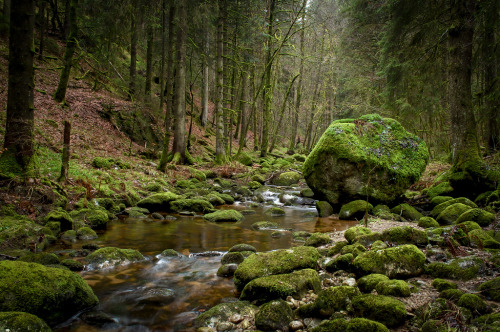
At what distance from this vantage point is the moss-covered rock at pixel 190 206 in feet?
30.2

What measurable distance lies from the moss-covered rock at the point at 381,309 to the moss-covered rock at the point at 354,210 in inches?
Result: 220

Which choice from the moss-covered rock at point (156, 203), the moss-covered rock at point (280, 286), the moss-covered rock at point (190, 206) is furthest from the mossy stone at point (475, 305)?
the moss-covered rock at point (156, 203)

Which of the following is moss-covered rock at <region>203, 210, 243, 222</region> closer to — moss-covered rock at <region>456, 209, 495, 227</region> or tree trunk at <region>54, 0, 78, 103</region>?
moss-covered rock at <region>456, 209, 495, 227</region>

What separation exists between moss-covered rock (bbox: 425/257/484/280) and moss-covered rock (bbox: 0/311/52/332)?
4249 mm

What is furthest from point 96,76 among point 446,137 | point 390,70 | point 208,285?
point 446,137

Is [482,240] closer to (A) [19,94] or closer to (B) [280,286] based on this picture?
(B) [280,286]

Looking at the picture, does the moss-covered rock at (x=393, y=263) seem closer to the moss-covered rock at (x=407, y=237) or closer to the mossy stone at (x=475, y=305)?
the moss-covered rock at (x=407, y=237)

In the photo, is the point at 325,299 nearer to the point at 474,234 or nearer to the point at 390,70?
the point at 474,234

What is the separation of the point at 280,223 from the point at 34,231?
5.48 m

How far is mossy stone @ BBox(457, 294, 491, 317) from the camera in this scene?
8.82 ft

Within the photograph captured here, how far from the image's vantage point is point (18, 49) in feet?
20.3

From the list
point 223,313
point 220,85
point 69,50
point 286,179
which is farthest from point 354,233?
point 69,50

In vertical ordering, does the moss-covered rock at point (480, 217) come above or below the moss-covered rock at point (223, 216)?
above

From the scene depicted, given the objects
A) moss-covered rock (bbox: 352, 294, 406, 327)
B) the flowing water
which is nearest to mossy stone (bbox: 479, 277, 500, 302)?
moss-covered rock (bbox: 352, 294, 406, 327)
